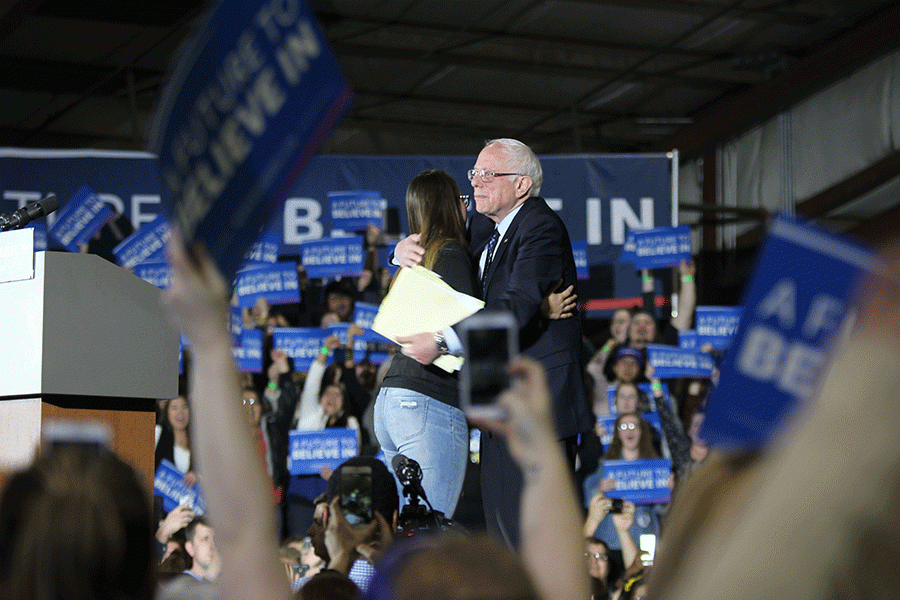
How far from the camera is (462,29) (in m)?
9.34

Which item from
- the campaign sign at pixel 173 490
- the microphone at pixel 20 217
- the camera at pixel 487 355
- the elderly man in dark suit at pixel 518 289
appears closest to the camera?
the camera at pixel 487 355

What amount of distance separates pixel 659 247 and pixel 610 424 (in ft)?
5.19

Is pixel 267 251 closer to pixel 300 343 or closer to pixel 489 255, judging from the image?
pixel 300 343

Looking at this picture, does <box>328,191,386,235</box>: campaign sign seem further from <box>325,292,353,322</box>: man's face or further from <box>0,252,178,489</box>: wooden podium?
<box>0,252,178,489</box>: wooden podium

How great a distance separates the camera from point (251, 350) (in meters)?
6.96

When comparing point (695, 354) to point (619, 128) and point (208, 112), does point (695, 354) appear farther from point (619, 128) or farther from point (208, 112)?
point (208, 112)

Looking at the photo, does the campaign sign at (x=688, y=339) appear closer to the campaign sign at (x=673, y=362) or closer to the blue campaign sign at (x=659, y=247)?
the campaign sign at (x=673, y=362)

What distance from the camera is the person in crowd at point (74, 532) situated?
90cm

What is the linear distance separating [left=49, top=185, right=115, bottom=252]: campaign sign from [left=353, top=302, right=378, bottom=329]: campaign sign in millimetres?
1949

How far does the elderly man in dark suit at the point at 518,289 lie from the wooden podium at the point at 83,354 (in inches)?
26.2

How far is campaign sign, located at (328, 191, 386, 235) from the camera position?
7.54 m

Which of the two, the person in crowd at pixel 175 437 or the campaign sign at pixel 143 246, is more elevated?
the campaign sign at pixel 143 246

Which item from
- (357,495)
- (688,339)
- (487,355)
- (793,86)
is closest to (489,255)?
(357,495)

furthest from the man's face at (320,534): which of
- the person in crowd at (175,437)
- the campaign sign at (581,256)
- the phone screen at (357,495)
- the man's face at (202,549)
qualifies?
the campaign sign at (581,256)
